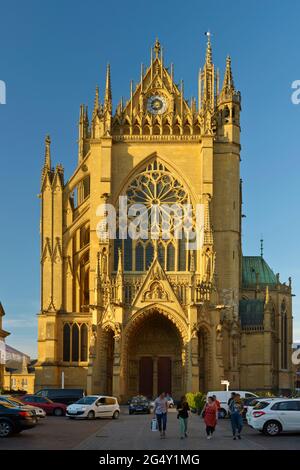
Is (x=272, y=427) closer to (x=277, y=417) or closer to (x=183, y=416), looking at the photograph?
(x=277, y=417)

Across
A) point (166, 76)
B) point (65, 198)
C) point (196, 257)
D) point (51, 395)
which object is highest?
point (166, 76)

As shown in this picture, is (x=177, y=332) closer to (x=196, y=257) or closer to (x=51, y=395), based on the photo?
(x=196, y=257)

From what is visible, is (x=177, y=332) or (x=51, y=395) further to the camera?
(x=177, y=332)

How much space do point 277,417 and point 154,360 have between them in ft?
112

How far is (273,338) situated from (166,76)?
2266 centimetres

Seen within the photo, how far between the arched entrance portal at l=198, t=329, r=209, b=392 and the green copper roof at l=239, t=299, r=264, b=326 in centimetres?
550

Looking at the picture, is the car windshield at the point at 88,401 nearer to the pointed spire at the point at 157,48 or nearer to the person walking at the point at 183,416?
the person walking at the point at 183,416

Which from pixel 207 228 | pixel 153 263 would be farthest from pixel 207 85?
pixel 153 263

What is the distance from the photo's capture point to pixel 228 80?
6975 cm

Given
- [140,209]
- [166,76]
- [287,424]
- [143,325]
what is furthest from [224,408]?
[166,76]

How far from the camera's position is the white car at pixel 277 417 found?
3256 centimetres
